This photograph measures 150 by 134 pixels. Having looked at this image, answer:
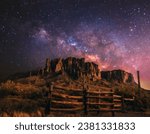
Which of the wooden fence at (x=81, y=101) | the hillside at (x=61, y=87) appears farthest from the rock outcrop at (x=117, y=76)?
the wooden fence at (x=81, y=101)

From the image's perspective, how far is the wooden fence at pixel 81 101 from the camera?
13.9m

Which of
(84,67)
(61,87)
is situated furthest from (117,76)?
(61,87)

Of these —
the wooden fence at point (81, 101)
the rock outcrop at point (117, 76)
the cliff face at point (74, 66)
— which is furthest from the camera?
the cliff face at point (74, 66)

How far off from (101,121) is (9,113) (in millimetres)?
2677

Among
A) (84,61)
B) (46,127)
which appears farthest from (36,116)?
(84,61)

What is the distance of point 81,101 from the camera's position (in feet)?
48.7

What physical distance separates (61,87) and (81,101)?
136cm

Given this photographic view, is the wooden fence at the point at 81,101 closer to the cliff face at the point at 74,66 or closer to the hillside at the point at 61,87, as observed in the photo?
the hillside at the point at 61,87

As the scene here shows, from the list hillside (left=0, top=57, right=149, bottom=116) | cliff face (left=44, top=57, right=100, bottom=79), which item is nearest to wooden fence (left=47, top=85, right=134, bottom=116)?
→ hillside (left=0, top=57, right=149, bottom=116)

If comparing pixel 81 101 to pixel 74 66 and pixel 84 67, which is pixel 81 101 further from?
pixel 84 67

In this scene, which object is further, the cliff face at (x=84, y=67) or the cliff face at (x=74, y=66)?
the cliff face at (x=74, y=66)

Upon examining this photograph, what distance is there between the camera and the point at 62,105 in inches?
566

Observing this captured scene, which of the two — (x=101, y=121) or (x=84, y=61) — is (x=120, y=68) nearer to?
(x=84, y=61)

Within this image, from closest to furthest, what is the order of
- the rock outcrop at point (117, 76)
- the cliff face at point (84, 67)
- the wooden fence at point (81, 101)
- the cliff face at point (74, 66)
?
the wooden fence at point (81, 101)
the rock outcrop at point (117, 76)
the cliff face at point (84, 67)
the cliff face at point (74, 66)
